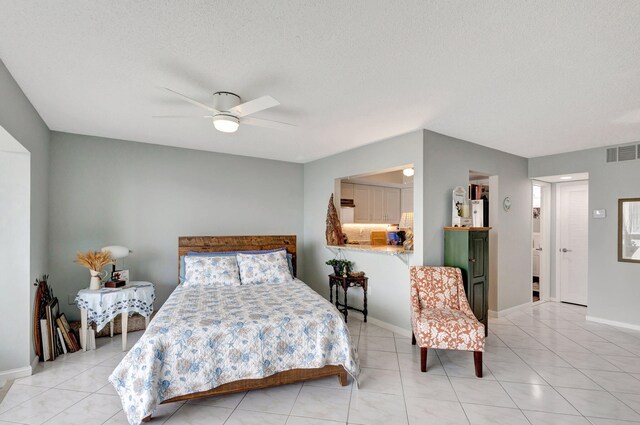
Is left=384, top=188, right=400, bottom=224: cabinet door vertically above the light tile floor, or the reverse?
left=384, top=188, right=400, bottom=224: cabinet door

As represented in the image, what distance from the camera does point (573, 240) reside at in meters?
5.61

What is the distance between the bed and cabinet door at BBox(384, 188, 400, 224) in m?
3.98

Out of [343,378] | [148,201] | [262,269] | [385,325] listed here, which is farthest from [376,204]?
[343,378]

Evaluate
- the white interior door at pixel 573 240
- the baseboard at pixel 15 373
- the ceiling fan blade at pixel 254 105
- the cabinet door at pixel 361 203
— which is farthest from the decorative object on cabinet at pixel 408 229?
the baseboard at pixel 15 373

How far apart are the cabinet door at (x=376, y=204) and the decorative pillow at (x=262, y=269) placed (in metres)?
2.64

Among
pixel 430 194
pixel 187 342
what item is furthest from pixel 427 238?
pixel 187 342

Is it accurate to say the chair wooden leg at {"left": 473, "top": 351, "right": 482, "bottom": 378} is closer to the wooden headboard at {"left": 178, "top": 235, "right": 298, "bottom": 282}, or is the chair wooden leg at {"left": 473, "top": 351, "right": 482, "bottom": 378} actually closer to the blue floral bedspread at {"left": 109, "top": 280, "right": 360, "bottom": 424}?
the blue floral bedspread at {"left": 109, "top": 280, "right": 360, "bottom": 424}

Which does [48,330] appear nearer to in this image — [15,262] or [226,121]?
[15,262]

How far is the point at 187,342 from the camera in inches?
93.8

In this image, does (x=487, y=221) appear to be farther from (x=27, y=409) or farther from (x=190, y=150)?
(x=27, y=409)

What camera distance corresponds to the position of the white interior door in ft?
18.0

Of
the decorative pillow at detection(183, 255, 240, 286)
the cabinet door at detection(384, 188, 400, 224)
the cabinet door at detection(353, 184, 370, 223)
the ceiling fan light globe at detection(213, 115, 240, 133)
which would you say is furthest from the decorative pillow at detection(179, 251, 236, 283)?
the cabinet door at detection(384, 188, 400, 224)

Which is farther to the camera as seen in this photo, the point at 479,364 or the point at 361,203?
the point at 361,203

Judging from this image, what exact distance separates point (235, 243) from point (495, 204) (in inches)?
158
